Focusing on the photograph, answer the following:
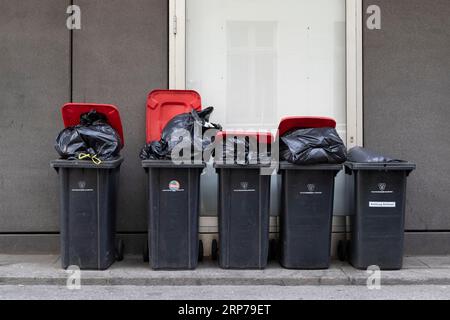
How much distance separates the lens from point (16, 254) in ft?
22.4

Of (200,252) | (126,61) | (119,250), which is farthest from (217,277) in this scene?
(126,61)

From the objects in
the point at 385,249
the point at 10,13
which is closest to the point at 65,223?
the point at 10,13

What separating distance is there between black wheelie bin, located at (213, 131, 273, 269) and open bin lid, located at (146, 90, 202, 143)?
3.00 feet

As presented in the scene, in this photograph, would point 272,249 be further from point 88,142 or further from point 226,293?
point 88,142

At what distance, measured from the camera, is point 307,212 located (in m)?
6.07

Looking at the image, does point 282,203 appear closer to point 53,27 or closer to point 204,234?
point 204,234

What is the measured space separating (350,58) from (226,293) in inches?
122

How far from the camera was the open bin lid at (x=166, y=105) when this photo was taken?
678 centimetres

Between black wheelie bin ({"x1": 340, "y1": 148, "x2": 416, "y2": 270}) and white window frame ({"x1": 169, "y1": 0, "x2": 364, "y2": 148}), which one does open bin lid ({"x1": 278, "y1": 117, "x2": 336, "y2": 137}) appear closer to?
black wheelie bin ({"x1": 340, "y1": 148, "x2": 416, "y2": 270})

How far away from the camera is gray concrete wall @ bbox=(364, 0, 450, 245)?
6.99 m

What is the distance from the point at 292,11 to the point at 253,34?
0.53 m

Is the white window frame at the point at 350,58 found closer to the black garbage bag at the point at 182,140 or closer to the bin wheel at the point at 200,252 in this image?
the black garbage bag at the point at 182,140

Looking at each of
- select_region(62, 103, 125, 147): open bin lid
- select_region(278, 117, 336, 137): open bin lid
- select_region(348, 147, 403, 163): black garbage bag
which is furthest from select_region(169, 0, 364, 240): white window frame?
select_region(62, 103, 125, 147): open bin lid

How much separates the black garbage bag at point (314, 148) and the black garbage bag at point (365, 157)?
0.22 meters
